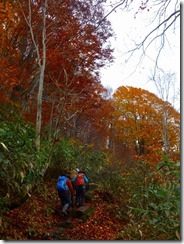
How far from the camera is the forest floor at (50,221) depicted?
219 inches

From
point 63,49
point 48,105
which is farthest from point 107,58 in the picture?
point 48,105

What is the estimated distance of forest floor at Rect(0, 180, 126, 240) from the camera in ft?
18.2

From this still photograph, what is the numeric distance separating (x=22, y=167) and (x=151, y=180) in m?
3.62

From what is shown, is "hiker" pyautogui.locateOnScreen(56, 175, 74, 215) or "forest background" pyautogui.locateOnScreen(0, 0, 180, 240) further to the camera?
"hiker" pyautogui.locateOnScreen(56, 175, 74, 215)

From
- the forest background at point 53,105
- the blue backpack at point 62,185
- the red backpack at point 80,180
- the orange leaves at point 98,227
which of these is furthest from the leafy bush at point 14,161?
the red backpack at point 80,180

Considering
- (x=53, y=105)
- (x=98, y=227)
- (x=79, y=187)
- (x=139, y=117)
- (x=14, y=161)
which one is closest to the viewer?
(x=14, y=161)

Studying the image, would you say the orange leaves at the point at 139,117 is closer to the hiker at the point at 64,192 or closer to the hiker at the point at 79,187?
the hiker at the point at 79,187

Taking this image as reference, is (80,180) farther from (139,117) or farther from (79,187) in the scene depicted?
(139,117)

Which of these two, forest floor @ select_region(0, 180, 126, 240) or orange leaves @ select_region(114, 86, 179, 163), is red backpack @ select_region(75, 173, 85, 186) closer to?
forest floor @ select_region(0, 180, 126, 240)

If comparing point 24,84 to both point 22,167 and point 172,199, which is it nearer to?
point 22,167

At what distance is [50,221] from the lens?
6.86m

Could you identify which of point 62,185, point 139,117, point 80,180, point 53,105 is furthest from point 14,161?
point 139,117

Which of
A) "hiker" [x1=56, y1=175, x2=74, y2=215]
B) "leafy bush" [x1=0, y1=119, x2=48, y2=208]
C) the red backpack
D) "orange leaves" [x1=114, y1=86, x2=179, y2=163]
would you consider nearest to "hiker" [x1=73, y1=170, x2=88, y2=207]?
the red backpack

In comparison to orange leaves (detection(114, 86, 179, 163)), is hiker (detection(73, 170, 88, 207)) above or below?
below
